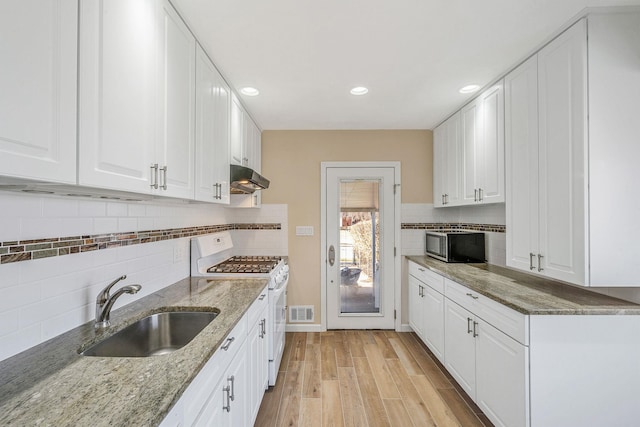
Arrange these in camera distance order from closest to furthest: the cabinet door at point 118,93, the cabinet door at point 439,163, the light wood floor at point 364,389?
the cabinet door at point 118,93 < the light wood floor at point 364,389 < the cabinet door at point 439,163

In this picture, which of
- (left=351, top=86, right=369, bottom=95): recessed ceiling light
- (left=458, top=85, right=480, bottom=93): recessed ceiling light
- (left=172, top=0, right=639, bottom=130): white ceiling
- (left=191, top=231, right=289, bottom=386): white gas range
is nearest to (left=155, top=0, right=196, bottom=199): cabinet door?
(left=172, top=0, right=639, bottom=130): white ceiling

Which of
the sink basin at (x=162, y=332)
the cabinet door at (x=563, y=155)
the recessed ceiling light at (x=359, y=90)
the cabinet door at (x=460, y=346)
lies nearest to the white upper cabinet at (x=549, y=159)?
the cabinet door at (x=563, y=155)

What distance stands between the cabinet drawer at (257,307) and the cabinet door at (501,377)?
1523mm

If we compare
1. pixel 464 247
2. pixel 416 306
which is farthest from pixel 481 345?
pixel 416 306

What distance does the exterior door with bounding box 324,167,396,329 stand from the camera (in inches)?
139

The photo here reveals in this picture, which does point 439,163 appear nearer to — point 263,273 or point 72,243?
point 263,273

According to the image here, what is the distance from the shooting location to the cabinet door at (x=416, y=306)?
309 centimetres

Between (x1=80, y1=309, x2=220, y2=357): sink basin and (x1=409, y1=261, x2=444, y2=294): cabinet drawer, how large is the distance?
1.99 metres

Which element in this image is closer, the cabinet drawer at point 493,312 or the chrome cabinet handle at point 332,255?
the cabinet drawer at point 493,312

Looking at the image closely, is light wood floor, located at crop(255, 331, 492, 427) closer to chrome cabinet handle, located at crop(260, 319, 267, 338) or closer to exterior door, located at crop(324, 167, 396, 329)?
exterior door, located at crop(324, 167, 396, 329)

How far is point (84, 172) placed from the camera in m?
0.90

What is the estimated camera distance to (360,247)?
3.57m

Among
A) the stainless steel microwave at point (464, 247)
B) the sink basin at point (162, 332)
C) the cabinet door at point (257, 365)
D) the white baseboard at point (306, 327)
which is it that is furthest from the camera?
the white baseboard at point (306, 327)

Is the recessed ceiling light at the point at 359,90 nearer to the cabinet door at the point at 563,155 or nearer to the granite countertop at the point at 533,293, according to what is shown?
the cabinet door at the point at 563,155
